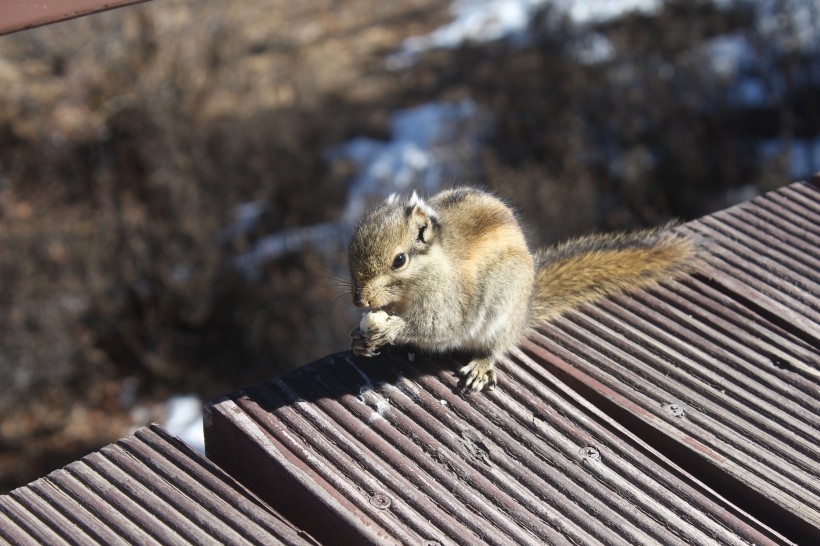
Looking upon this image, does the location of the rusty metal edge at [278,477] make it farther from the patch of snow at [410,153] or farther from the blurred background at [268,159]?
the patch of snow at [410,153]

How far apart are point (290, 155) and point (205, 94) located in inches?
A: 44.2

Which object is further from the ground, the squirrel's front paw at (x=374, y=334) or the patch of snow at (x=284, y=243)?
the squirrel's front paw at (x=374, y=334)

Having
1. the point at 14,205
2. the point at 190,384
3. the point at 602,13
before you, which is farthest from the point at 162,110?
the point at 602,13

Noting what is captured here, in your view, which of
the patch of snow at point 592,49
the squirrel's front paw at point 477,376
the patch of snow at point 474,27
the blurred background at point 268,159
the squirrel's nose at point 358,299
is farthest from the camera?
the patch of snow at point 474,27

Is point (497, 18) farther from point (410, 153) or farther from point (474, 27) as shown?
point (410, 153)

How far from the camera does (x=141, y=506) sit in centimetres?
168

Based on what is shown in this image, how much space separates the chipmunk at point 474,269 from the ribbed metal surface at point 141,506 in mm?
625

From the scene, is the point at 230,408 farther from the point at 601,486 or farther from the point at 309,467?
the point at 601,486

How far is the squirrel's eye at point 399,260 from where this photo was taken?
2.63 m

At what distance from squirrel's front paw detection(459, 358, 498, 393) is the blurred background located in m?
4.66

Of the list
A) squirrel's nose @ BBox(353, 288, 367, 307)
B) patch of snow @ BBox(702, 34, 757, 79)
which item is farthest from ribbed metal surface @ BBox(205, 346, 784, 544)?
patch of snow @ BBox(702, 34, 757, 79)

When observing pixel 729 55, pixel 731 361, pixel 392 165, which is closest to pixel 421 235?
pixel 731 361

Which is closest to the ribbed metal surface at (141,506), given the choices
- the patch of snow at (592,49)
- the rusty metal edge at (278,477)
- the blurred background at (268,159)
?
the rusty metal edge at (278,477)

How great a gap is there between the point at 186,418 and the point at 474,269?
501 centimetres
